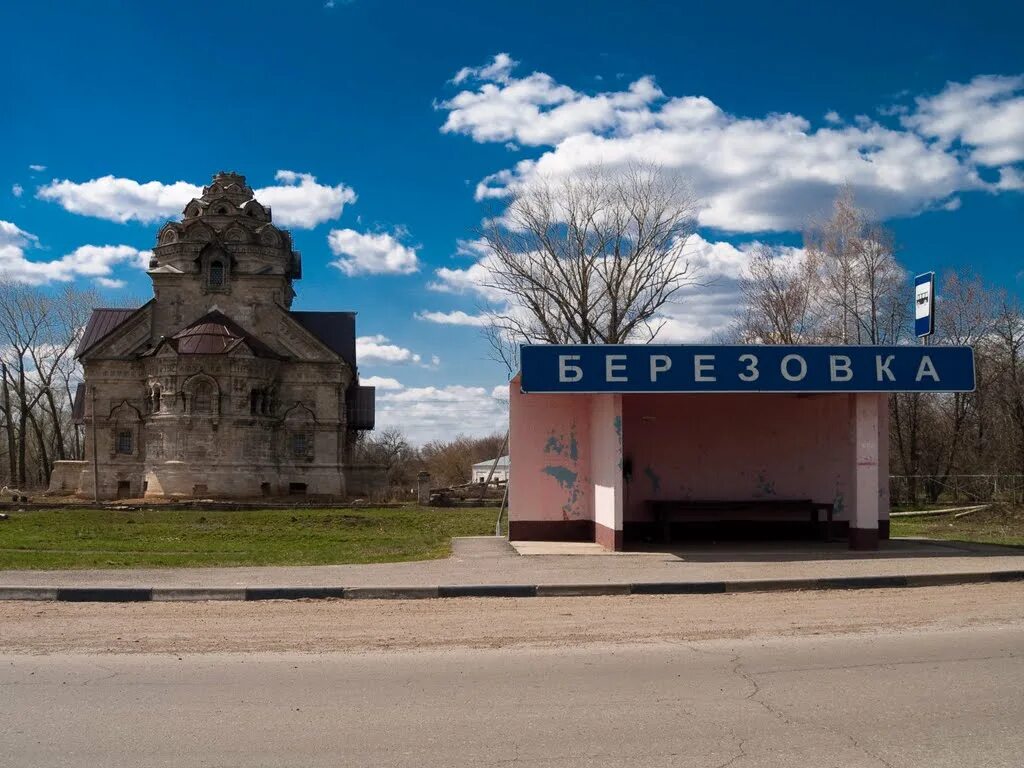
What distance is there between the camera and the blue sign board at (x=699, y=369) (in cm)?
1575

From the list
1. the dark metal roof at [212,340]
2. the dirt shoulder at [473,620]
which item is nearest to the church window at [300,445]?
the dark metal roof at [212,340]

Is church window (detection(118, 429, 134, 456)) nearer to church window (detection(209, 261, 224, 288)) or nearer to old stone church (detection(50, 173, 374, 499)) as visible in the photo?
old stone church (detection(50, 173, 374, 499))

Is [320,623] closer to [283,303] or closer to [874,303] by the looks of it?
[874,303]

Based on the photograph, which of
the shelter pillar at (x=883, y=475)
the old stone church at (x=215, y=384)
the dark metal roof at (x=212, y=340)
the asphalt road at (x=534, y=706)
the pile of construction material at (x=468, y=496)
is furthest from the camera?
the dark metal roof at (x=212, y=340)

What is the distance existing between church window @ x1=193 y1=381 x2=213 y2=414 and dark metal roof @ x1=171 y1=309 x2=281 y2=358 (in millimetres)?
1724

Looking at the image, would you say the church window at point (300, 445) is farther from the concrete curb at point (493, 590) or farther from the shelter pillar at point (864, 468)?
the concrete curb at point (493, 590)

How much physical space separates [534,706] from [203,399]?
40.7m

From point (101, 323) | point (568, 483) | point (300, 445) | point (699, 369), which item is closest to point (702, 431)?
point (568, 483)

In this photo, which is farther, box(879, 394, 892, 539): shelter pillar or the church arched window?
the church arched window

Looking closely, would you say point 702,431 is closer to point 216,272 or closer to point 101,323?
point 216,272

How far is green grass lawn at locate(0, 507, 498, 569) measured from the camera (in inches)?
600

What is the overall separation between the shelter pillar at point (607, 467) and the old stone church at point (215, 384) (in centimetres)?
2981

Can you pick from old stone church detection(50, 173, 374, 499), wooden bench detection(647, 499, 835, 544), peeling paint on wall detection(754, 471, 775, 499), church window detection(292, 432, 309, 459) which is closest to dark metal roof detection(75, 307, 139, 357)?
old stone church detection(50, 173, 374, 499)

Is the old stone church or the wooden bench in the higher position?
the old stone church
